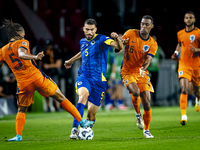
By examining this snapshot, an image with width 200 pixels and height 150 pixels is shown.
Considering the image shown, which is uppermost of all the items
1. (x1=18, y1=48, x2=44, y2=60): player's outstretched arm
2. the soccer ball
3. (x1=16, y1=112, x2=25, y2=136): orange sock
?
(x1=18, y1=48, x2=44, y2=60): player's outstretched arm

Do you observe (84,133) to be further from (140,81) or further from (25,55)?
(140,81)

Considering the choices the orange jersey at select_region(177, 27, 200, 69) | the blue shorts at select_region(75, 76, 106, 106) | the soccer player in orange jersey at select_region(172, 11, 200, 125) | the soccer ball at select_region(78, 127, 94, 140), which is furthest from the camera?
the orange jersey at select_region(177, 27, 200, 69)

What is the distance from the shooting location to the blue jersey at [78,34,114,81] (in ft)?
23.9

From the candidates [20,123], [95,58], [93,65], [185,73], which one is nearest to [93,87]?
[93,65]

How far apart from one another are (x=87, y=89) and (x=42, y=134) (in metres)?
1.66

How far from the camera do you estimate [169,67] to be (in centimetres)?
1939

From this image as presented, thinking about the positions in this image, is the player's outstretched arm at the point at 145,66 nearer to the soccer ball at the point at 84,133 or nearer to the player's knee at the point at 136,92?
the player's knee at the point at 136,92

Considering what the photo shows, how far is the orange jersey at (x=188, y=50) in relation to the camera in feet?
33.2

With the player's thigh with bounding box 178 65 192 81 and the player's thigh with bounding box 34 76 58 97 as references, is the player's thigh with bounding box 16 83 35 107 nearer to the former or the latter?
the player's thigh with bounding box 34 76 58 97

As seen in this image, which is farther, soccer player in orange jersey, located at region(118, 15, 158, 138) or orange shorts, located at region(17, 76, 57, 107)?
soccer player in orange jersey, located at region(118, 15, 158, 138)

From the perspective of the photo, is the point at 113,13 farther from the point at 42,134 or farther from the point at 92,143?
the point at 92,143

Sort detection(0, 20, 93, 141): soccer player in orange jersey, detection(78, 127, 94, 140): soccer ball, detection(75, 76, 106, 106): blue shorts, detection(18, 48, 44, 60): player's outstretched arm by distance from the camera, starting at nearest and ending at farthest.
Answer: detection(18, 48, 44, 60): player's outstretched arm, detection(78, 127, 94, 140): soccer ball, detection(0, 20, 93, 141): soccer player in orange jersey, detection(75, 76, 106, 106): blue shorts

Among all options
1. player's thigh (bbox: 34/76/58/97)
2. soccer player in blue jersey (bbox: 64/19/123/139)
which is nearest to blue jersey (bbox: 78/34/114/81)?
soccer player in blue jersey (bbox: 64/19/123/139)

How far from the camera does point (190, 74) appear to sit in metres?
10.1
